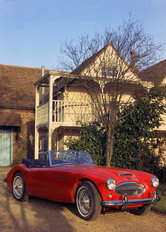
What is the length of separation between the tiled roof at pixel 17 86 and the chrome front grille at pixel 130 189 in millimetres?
13973

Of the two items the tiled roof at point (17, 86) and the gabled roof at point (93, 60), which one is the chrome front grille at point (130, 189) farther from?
the tiled roof at point (17, 86)

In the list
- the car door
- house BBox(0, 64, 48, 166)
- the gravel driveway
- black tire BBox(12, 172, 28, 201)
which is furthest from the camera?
house BBox(0, 64, 48, 166)

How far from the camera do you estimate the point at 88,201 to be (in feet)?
18.6

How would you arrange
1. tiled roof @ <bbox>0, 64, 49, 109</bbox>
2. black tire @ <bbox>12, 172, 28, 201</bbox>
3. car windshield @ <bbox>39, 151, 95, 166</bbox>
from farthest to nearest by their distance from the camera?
tiled roof @ <bbox>0, 64, 49, 109</bbox>
black tire @ <bbox>12, 172, 28, 201</bbox>
car windshield @ <bbox>39, 151, 95, 166</bbox>

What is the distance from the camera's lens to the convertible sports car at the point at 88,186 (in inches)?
217

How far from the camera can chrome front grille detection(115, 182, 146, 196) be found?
18.5 feet

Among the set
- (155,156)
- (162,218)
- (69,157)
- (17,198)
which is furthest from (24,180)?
(155,156)

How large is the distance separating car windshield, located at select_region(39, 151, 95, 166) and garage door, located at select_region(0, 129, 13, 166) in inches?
459

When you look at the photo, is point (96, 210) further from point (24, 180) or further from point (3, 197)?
point (3, 197)

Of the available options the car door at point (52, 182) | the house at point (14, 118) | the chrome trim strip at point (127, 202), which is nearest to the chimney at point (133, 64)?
the car door at point (52, 182)

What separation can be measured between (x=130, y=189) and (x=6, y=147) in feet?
46.4

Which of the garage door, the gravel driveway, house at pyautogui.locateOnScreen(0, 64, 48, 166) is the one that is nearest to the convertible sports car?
the gravel driveway

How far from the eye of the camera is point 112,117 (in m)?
10.5

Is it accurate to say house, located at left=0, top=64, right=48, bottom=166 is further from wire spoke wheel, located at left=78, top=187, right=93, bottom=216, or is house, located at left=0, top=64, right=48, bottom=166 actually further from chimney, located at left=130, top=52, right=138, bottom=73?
wire spoke wheel, located at left=78, top=187, right=93, bottom=216
